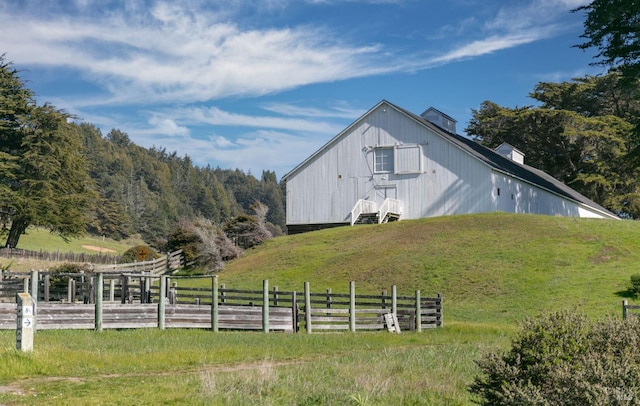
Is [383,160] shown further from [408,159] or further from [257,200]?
[257,200]

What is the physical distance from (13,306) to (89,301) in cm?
833

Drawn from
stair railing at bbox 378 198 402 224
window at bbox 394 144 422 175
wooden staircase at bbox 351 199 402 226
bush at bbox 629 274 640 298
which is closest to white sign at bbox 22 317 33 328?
bush at bbox 629 274 640 298

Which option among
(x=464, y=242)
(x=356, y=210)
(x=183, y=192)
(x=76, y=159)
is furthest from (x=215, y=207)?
(x=464, y=242)

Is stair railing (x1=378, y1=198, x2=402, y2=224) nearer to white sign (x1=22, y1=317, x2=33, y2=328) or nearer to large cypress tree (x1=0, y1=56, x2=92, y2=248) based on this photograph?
large cypress tree (x1=0, y1=56, x2=92, y2=248)

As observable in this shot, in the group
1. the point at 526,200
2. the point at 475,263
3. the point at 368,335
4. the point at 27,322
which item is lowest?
the point at 368,335

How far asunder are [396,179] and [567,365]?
48.4 m

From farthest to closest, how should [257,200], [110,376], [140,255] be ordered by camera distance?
[257,200] < [140,255] < [110,376]

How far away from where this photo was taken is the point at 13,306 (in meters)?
21.4

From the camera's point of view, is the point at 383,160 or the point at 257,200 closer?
the point at 383,160

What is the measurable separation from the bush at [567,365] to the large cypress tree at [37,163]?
61.3 metres

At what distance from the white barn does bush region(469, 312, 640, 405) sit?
45.5m

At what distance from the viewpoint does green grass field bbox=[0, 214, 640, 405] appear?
12.3m

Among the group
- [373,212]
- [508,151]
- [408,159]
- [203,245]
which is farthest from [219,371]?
[508,151]

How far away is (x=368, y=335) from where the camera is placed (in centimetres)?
2498
